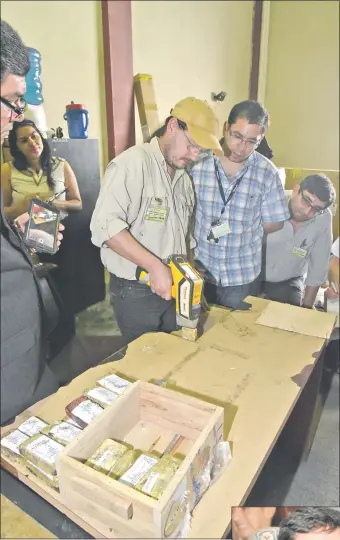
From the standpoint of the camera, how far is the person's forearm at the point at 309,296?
1.23 meters

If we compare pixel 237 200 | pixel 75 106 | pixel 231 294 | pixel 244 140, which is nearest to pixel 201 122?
pixel 244 140

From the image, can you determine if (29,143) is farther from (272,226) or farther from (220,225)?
(272,226)

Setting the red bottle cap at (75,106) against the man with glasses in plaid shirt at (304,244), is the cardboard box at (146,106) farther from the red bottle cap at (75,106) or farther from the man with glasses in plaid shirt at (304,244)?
the man with glasses in plaid shirt at (304,244)

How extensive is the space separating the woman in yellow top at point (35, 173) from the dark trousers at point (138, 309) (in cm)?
27

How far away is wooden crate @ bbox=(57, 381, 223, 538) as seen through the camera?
22.5 inches

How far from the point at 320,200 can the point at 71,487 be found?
941 millimetres

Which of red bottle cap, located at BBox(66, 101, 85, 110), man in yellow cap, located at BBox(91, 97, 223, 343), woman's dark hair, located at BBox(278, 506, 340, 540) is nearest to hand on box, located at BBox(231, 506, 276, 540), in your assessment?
woman's dark hair, located at BBox(278, 506, 340, 540)

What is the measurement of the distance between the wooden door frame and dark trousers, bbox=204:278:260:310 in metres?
0.53

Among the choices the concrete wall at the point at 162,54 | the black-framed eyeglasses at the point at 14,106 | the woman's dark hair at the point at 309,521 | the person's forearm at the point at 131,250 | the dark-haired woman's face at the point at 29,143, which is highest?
the concrete wall at the point at 162,54

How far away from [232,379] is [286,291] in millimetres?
437

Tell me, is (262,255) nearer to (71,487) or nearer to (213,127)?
(213,127)

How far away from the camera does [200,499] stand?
683 mm

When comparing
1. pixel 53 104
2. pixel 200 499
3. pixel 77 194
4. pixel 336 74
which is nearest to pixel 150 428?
pixel 200 499

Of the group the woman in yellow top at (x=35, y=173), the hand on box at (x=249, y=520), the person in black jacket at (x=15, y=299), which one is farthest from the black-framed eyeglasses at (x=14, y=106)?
the hand on box at (x=249, y=520)
